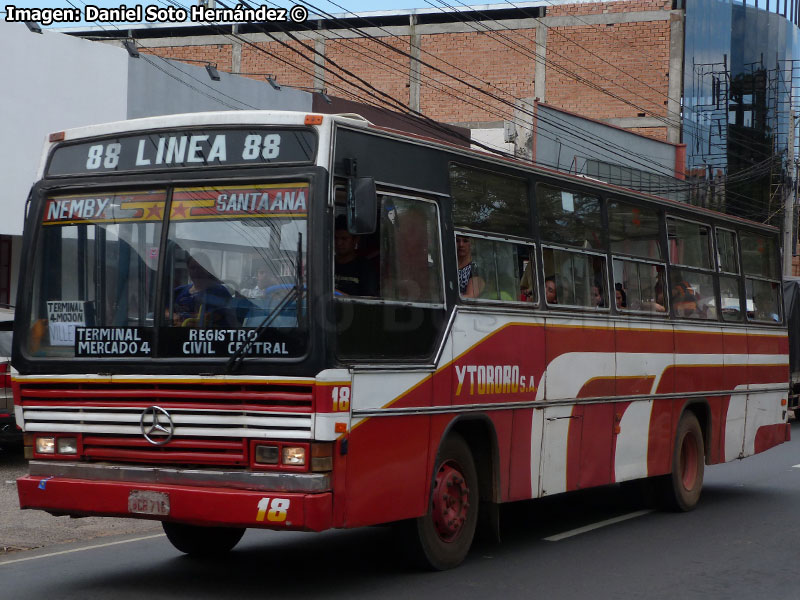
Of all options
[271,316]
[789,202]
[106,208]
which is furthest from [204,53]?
[271,316]

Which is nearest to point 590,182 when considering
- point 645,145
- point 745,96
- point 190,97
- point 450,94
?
point 190,97

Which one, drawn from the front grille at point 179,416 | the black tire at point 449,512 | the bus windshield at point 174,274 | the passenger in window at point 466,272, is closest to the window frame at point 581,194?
the passenger in window at point 466,272

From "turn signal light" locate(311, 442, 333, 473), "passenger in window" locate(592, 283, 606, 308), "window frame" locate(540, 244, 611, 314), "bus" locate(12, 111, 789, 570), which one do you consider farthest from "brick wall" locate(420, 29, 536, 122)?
"turn signal light" locate(311, 442, 333, 473)

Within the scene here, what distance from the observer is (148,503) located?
723cm

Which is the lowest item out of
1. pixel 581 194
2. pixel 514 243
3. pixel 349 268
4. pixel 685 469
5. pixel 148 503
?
pixel 685 469

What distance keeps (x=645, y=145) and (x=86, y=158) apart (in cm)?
3360

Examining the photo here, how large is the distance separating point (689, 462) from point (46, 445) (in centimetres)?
723

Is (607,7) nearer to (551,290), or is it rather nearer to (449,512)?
(551,290)

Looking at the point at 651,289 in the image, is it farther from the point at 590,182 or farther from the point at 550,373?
the point at 550,373

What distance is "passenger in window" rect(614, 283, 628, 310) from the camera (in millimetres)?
10781

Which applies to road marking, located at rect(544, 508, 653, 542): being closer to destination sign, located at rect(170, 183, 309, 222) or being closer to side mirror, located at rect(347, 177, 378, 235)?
side mirror, located at rect(347, 177, 378, 235)

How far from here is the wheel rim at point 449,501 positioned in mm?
8273

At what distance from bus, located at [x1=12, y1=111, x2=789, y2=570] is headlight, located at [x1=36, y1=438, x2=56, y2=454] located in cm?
3

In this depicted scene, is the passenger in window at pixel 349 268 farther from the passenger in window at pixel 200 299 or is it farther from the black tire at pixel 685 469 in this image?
the black tire at pixel 685 469
